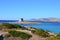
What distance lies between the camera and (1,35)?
20.3 meters

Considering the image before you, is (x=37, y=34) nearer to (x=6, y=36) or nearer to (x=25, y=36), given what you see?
(x=25, y=36)

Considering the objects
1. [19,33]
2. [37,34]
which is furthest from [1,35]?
[37,34]

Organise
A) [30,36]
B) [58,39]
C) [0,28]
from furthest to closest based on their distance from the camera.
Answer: [0,28] → [30,36] → [58,39]

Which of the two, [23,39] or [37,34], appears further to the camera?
[37,34]

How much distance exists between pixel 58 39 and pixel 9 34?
4.77 metres

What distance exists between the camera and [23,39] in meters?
20.0

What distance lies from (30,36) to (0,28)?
4212 millimetres

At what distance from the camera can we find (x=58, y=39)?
63.2ft

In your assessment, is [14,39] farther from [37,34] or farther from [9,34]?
[37,34]

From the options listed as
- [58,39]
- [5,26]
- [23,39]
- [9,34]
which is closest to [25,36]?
[23,39]

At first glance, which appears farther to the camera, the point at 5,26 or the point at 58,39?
the point at 5,26

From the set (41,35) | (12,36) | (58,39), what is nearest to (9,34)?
(12,36)

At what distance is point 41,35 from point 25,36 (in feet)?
6.20

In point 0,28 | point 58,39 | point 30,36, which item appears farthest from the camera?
point 0,28
